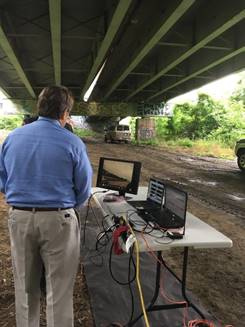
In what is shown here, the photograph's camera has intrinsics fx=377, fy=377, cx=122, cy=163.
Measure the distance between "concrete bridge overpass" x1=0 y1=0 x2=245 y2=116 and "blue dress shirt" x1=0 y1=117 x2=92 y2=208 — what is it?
609cm

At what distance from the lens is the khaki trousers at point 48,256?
2.72 metres

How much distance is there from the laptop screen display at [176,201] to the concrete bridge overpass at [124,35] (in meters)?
5.54

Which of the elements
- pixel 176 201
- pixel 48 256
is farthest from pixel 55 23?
pixel 48 256

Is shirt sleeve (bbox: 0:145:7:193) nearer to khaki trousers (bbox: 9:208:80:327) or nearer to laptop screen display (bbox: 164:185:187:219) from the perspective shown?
khaki trousers (bbox: 9:208:80:327)

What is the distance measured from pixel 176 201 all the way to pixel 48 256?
1.38 metres

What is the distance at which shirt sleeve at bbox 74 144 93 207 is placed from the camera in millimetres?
2781

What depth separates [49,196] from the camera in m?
2.73

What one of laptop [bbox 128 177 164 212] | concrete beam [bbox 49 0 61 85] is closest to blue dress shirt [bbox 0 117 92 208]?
laptop [bbox 128 177 164 212]

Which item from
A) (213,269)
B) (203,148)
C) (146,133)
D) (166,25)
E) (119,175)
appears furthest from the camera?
(146,133)

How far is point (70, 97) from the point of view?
9.56 ft

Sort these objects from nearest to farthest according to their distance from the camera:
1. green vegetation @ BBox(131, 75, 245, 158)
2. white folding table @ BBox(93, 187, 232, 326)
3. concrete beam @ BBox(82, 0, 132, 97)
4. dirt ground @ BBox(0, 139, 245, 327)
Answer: white folding table @ BBox(93, 187, 232, 326), dirt ground @ BBox(0, 139, 245, 327), concrete beam @ BBox(82, 0, 132, 97), green vegetation @ BBox(131, 75, 245, 158)

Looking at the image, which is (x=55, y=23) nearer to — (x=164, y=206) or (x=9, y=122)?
(x=164, y=206)

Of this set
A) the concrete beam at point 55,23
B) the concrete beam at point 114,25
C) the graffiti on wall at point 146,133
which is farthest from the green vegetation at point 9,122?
the concrete beam at point 114,25

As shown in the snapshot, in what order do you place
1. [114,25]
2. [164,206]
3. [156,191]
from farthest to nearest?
1. [114,25]
2. [156,191]
3. [164,206]
